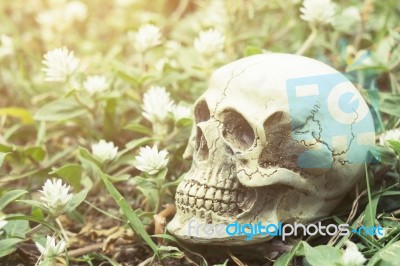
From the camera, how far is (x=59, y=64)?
68.7 inches

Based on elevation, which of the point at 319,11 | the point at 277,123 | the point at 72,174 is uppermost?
the point at 319,11

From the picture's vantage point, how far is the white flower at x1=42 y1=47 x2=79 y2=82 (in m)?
1.74

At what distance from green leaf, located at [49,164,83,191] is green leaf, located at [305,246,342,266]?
2.37ft

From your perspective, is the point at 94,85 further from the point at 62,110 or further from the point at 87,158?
the point at 87,158

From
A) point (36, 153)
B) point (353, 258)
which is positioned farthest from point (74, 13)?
point (353, 258)

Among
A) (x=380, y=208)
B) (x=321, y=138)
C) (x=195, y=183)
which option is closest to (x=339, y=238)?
(x=380, y=208)

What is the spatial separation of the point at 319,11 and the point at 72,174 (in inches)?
35.6

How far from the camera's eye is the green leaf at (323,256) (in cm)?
121

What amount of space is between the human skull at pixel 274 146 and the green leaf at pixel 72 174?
0.37 m

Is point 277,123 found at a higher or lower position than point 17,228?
higher

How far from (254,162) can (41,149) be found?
0.81 m

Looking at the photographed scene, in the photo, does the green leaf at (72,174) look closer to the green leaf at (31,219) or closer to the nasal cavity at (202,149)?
the green leaf at (31,219)

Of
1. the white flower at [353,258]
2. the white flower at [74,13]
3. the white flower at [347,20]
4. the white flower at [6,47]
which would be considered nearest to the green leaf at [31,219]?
the white flower at [353,258]

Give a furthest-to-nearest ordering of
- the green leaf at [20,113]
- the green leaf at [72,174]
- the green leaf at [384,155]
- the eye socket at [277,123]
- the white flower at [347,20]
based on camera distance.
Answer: the white flower at [347,20] < the green leaf at [20,113] < the green leaf at [72,174] < the green leaf at [384,155] < the eye socket at [277,123]
